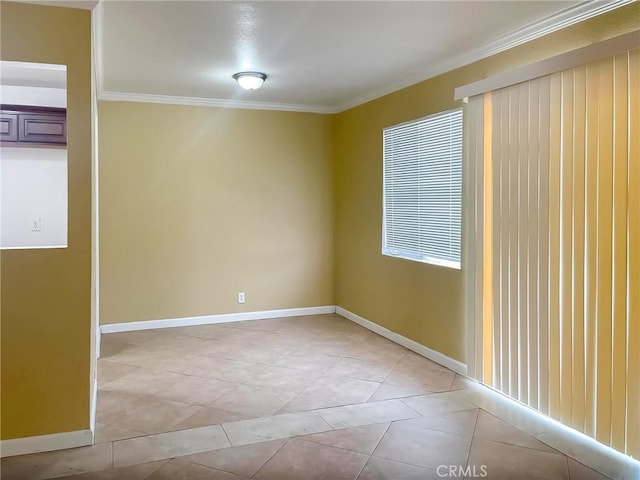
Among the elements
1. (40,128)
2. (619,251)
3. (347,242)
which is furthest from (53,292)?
(347,242)

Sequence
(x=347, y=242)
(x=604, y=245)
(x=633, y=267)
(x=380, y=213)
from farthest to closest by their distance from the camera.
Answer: (x=347, y=242) → (x=380, y=213) → (x=604, y=245) → (x=633, y=267)

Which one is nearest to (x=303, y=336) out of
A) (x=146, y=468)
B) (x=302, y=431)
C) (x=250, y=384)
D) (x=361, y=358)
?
(x=361, y=358)

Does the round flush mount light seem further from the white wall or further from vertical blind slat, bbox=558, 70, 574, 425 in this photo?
vertical blind slat, bbox=558, 70, 574, 425

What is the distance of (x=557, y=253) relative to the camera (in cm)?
307

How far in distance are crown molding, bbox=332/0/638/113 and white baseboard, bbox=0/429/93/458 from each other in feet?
11.8

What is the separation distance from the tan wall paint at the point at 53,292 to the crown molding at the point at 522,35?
2633 millimetres

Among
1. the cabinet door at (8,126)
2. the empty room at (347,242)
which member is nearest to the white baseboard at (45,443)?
the empty room at (347,242)

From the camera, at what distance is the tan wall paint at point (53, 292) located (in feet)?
9.00

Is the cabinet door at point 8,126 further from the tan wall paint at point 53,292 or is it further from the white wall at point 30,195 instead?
the tan wall paint at point 53,292

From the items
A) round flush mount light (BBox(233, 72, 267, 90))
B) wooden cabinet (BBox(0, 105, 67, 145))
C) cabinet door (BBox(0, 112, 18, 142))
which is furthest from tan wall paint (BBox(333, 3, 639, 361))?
cabinet door (BBox(0, 112, 18, 142))

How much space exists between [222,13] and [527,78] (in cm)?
192

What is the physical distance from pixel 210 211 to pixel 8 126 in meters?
2.10

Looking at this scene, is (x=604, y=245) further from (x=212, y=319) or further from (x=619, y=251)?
(x=212, y=319)

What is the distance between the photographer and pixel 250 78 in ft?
14.6
